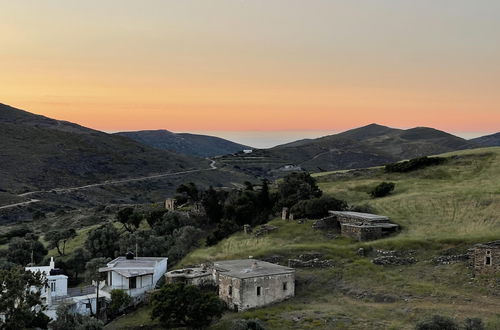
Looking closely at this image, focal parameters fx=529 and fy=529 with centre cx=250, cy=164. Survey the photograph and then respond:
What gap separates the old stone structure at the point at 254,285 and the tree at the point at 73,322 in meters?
6.64

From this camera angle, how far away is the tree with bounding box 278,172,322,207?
43.3 metres

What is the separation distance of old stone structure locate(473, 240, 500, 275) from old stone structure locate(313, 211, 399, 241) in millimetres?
7556

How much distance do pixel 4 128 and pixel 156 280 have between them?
350ft

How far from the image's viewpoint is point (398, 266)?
96.6ft

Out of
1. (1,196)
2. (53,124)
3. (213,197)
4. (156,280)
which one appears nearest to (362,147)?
(53,124)

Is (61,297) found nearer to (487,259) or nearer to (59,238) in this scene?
(59,238)

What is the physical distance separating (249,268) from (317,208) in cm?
1217

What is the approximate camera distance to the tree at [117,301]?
101 feet

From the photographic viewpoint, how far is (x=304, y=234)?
36.1m

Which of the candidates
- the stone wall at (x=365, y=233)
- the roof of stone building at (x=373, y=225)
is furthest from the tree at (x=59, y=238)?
the stone wall at (x=365, y=233)

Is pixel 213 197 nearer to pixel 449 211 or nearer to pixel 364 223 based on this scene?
pixel 364 223

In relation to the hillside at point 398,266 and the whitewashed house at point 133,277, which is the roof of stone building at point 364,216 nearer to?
the hillside at point 398,266

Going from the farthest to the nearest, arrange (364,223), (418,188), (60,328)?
1. (418,188)
2. (364,223)
3. (60,328)

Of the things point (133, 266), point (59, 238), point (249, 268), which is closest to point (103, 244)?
point (59, 238)
